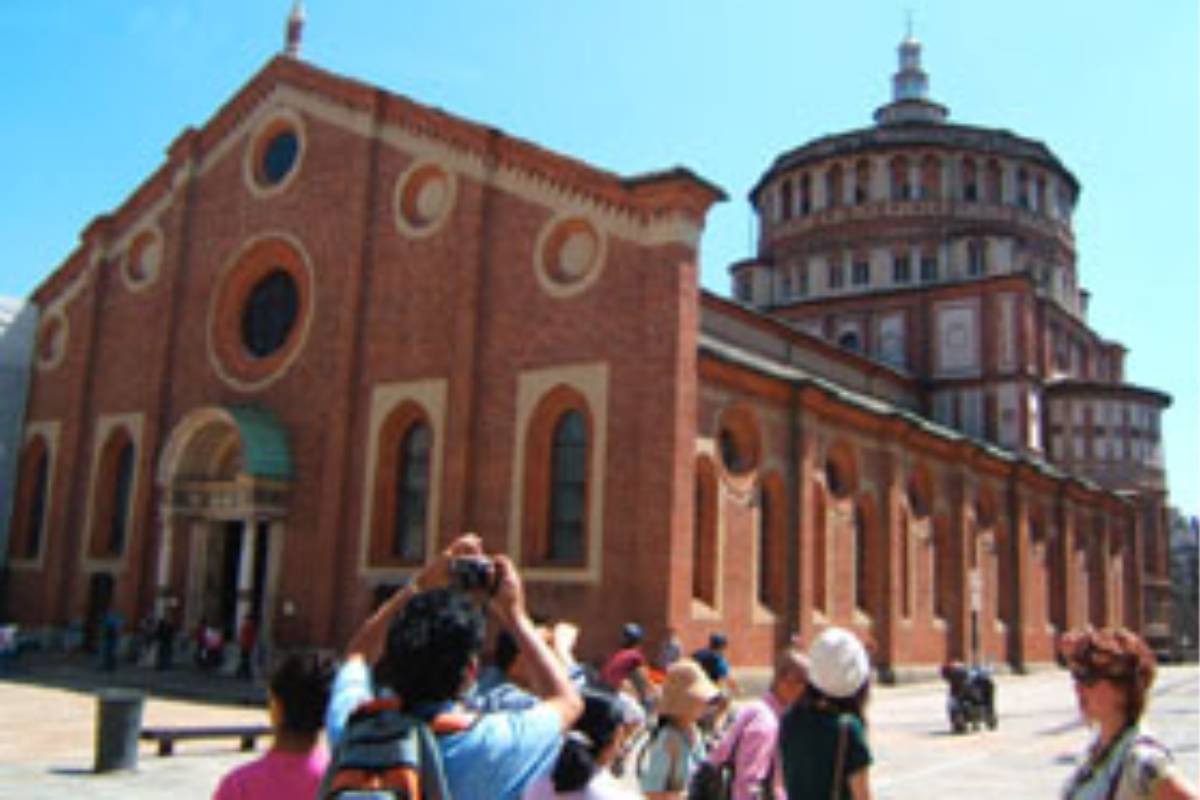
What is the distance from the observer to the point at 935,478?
31.5 m

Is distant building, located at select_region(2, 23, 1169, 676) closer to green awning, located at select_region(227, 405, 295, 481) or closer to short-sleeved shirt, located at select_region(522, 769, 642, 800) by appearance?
green awning, located at select_region(227, 405, 295, 481)

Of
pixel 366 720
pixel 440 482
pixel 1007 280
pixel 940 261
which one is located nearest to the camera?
pixel 366 720

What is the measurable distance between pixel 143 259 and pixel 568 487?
1614 cm

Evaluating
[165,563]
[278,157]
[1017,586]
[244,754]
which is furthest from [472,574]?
[1017,586]

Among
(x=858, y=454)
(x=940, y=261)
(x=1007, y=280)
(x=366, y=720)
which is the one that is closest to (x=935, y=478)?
(x=858, y=454)

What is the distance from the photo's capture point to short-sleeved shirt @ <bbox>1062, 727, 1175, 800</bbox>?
3.73 metres

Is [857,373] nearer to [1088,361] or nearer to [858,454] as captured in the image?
[858,454]

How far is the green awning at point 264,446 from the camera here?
2442 centimetres

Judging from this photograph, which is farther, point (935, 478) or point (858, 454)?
point (935, 478)

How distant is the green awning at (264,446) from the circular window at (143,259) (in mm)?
6915

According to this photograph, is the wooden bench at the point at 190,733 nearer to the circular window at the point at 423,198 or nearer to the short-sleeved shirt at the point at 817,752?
the short-sleeved shirt at the point at 817,752

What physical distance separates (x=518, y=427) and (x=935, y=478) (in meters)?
14.9

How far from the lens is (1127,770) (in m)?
3.80

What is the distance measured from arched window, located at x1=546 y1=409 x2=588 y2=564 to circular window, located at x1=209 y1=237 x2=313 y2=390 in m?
7.86
